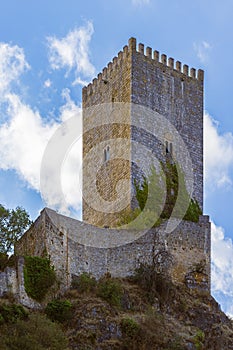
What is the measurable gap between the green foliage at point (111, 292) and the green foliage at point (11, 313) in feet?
15.8

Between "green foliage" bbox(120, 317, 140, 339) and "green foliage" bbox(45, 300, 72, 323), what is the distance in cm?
221

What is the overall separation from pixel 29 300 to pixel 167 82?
16028 mm

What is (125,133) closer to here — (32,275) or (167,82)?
(167,82)

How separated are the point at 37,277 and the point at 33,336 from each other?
4.73 m

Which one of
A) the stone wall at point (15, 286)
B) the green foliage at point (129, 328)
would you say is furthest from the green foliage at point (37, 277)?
the green foliage at point (129, 328)

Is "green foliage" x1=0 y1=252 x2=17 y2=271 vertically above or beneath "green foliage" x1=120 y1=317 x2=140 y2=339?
above

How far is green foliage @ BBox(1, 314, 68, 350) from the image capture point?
41.4 m

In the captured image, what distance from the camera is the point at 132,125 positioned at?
180ft

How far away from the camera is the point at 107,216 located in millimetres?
54469

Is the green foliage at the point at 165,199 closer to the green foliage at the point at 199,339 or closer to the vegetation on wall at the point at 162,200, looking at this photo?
the vegetation on wall at the point at 162,200

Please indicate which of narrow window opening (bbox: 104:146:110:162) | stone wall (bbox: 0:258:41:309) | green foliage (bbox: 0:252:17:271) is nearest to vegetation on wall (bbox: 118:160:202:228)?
narrow window opening (bbox: 104:146:110:162)

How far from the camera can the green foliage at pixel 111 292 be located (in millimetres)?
47594

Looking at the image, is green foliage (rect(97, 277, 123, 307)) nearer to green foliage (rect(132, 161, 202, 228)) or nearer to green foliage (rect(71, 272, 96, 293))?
green foliage (rect(71, 272, 96, 293))

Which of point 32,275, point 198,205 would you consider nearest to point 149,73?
point 198,205
